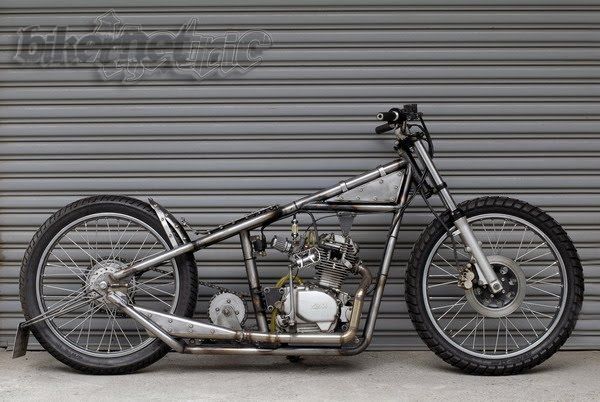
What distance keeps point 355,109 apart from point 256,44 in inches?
31.1

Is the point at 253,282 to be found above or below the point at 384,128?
below

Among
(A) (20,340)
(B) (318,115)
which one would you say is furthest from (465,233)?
(A) (20,340)

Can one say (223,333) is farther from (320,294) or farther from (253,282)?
(320,294)

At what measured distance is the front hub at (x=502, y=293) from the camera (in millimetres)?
4406

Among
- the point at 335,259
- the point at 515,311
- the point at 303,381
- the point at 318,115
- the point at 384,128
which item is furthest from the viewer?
the point at 318,115

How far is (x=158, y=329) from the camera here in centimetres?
427

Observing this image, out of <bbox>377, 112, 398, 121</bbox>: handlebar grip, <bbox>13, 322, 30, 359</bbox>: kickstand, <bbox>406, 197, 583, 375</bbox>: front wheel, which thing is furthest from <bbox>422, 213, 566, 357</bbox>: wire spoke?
<bbox>13, 322, 30, 359</bbox>: kickstand

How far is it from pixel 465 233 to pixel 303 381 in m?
1.30

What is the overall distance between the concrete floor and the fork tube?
1.07 feet

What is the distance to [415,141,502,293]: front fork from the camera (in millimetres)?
4312

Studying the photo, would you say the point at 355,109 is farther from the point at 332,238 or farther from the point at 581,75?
the point at 581,75

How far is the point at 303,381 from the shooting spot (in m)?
4.21

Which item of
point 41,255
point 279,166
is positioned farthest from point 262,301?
point 41,255

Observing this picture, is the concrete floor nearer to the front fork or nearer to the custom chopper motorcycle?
the custom chopper motorcycle
